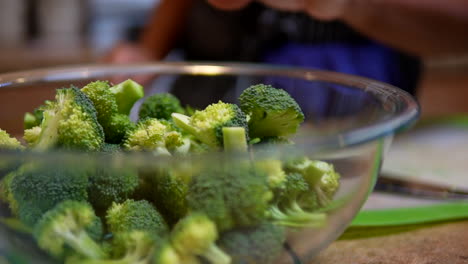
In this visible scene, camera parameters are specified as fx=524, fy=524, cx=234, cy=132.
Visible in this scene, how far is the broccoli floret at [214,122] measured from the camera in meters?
0.44

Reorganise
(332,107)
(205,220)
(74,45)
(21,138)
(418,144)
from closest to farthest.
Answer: (205,220) → (21,138) → (332,107) → (418,144) → (74,45)

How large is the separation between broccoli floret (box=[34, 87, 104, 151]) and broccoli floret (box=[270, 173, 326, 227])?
161mm

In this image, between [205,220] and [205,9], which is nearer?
[205,220]

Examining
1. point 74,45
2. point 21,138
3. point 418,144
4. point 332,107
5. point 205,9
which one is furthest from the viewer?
point 74,45

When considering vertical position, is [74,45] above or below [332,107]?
below

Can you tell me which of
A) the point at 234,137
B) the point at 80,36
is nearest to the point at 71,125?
the point at 234,137

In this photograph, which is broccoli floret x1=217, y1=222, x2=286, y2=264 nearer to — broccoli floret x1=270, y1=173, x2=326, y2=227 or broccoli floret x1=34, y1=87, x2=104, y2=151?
broccoli floret x1=270, y1=173, x2=326, y2=227

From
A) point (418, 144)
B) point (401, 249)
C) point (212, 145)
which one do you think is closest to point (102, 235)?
point (212, 145)

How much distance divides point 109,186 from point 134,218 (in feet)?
0.10

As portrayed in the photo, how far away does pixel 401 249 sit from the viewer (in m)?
0.56

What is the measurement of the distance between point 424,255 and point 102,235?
337mm

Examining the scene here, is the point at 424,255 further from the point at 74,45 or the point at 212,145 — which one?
the point at 74,45

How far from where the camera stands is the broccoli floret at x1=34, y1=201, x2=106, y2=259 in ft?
1.16

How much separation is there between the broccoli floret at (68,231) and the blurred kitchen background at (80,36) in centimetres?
171
